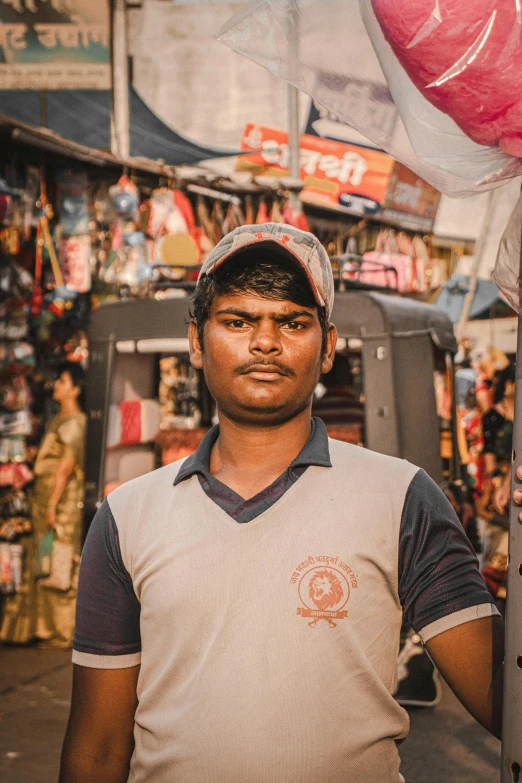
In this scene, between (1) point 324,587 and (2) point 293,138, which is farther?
(2) point 293,138

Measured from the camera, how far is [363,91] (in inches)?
65.0

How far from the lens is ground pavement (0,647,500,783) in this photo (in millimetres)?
4832

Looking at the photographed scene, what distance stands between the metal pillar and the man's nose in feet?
1.60

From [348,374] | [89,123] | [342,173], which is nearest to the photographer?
[348,374]

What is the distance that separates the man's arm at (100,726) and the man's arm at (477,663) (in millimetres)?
657

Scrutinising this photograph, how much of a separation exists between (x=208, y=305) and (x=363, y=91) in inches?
21.8

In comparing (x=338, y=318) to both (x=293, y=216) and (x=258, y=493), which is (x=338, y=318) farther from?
(x=293, y=216)

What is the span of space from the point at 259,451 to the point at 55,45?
9.12 metres

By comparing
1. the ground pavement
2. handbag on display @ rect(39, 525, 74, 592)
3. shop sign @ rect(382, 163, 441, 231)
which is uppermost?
shop sign @ rect(382, 163, 441, 231)

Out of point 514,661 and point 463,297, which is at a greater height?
point 463,297

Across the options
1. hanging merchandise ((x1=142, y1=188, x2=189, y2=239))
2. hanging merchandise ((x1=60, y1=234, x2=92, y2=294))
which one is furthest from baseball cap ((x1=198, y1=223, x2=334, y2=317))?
hanging merchandise ((x1=142, y1=188, x2=189, y2=239))

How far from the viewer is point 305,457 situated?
1730 millimetres

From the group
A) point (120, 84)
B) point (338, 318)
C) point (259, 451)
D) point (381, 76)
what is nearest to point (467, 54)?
point (381, 76)

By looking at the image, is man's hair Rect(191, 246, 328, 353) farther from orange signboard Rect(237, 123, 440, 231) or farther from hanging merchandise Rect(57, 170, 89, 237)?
orange signboard Rect(237, 123, 440, 231)
